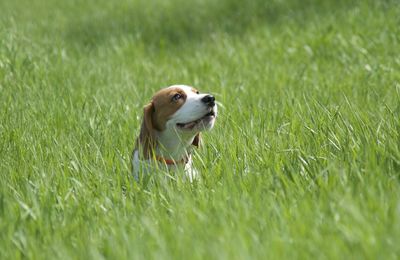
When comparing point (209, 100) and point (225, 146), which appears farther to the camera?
point (225, 146)

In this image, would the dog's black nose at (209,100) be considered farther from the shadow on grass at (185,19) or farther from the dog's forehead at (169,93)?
the shadow on grass at (185,19)

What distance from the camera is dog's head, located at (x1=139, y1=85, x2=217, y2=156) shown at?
13.1 feet

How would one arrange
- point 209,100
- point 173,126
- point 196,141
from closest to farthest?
point 209,100
point 173,126
point 196,141

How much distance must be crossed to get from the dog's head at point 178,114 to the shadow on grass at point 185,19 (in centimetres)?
474

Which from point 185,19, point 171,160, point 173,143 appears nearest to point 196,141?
point 173,143

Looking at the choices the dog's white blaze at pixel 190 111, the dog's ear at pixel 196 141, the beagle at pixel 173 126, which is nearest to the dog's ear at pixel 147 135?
→ the beagle at pixel 173 126

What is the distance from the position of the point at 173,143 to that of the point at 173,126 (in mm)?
127

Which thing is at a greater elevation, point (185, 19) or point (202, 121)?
point (202, 121)

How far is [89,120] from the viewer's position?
4.95 m

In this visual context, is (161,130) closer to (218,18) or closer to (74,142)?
(74,142)

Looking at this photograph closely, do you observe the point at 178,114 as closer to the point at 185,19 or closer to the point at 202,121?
the point at 202,121

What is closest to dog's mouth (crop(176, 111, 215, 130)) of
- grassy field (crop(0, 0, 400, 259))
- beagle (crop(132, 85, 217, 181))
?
beagle (crop(132, 85, 217, 181))

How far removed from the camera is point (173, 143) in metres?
4.17

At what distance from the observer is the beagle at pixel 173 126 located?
13.1 ft
